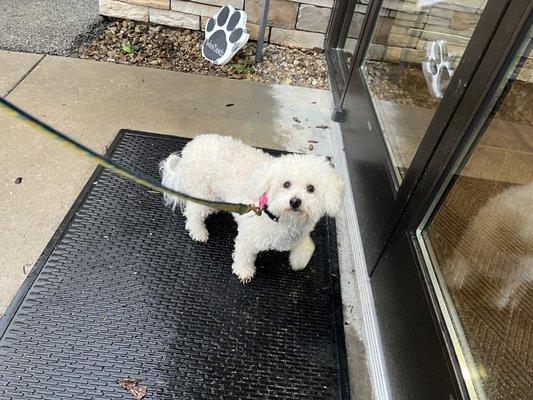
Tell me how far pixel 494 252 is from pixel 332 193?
672 millimetres

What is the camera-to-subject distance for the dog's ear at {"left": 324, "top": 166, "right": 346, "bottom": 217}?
1.79 meters

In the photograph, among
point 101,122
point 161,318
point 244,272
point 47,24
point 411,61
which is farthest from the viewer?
point 47,24

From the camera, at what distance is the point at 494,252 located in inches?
65.3

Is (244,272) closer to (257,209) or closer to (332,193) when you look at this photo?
(257,209)

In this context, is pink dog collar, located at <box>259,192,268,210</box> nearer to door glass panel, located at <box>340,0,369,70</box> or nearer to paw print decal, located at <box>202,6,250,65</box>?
door glass panel, located at <box>340,0,369,70</box>

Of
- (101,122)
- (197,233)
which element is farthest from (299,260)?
(101,122)

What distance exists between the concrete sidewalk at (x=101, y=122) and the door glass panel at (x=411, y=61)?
57 centimetres

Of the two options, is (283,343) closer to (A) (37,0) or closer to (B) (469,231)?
(B) (469,231)

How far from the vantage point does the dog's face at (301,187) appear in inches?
68.7

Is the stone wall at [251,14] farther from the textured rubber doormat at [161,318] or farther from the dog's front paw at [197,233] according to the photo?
the dog's front paw at [197,233]

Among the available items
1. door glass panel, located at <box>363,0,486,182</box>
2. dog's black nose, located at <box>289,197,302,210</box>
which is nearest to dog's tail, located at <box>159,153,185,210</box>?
dog's black nose, located at <box>289,197,302,210</box>

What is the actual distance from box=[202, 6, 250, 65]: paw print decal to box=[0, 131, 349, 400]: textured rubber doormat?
1.87m

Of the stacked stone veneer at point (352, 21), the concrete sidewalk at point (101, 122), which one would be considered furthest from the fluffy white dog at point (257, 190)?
the stacked stone veneer at point (352, 21)

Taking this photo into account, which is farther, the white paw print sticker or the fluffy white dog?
the white paw print sticker
